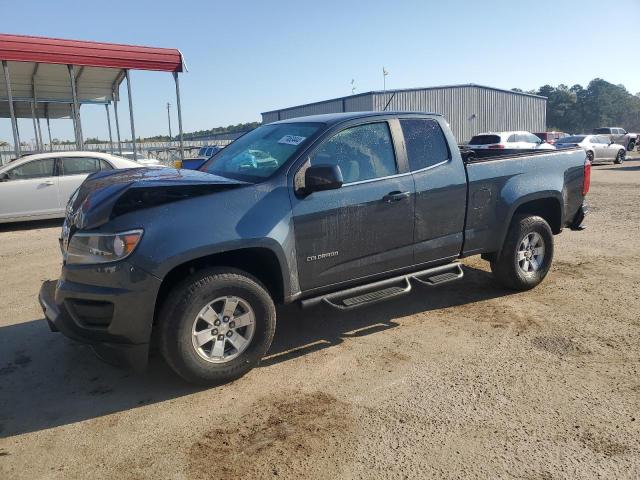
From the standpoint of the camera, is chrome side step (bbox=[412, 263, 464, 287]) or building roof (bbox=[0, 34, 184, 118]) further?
building roof (bbox=[0, 34, 184, 118])

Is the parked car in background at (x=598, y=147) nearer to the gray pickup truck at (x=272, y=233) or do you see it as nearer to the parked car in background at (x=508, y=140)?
the parked car in background at (x=508, y=140)

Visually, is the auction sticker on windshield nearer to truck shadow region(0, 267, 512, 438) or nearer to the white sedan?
truck shadow region(0, 267, 512, 438)

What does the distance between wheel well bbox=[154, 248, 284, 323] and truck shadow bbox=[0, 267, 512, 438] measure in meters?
0.57

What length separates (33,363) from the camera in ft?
12.9

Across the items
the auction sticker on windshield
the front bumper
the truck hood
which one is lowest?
the front bumper

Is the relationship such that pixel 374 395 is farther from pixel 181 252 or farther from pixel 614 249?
pixel 614 249

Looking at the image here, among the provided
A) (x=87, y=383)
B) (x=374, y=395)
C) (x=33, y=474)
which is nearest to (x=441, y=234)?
(x=374, y=395)

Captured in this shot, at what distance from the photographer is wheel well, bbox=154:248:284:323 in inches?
137

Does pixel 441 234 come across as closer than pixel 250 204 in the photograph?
No

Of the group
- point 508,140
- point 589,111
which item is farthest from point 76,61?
point 589,111

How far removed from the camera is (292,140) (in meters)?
4.16

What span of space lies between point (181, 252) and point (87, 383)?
133 centimetres

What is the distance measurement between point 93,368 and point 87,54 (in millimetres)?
11899

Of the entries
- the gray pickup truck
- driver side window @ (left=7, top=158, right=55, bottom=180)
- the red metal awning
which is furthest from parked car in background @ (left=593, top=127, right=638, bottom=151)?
driver side window @ (left=7, top=158, right=55, bottom=180)
